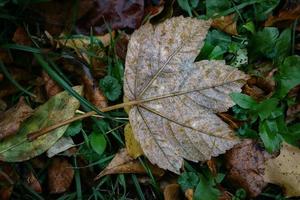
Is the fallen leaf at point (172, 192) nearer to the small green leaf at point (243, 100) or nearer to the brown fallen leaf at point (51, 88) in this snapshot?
the small green leaf at point (243, 100)

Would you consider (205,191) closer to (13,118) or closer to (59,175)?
(59,175)

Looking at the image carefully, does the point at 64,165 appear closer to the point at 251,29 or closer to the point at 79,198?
the point at 79,198

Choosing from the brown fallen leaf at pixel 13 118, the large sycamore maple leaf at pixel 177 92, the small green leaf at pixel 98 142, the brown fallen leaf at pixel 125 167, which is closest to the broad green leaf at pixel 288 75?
the large sycamore maple leaf at pixel 177 92

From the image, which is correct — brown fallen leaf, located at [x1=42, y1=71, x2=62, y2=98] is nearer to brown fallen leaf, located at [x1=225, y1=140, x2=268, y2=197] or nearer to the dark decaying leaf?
the dark decaying leaf

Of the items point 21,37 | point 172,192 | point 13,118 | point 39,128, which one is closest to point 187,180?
point 172,192

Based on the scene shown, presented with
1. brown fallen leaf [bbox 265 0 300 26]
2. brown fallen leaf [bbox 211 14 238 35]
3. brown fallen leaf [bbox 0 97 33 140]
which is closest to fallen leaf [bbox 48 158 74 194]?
brown fallen leaf [bbox 0 97 33 140]
